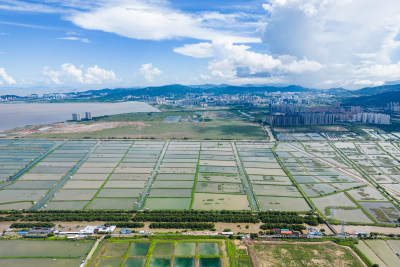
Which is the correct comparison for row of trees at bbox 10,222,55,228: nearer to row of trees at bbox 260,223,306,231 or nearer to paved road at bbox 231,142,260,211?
row of trees at bbox 260,223,306,231

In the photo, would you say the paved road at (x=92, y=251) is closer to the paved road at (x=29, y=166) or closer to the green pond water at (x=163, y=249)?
the green pond water at (x=163, y=249)

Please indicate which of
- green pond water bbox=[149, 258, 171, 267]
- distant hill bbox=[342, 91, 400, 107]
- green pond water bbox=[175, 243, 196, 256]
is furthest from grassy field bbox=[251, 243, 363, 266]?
distant hill bbox=[342, 91, 400, 107]

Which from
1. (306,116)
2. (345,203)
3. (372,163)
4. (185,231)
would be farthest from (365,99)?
(185,231)

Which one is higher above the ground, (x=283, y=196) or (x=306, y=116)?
(x=306, y=116)

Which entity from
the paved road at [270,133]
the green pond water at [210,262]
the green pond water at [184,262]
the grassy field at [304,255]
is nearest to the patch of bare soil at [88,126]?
the paved road at [270,133]

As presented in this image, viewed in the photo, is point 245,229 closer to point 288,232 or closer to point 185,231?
point 288,232

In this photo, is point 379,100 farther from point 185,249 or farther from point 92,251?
point 92,251
